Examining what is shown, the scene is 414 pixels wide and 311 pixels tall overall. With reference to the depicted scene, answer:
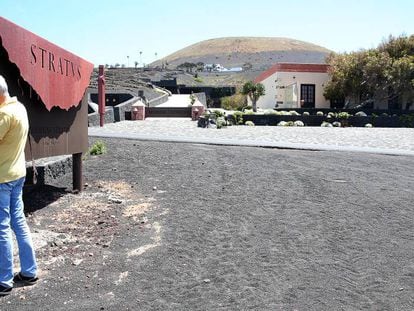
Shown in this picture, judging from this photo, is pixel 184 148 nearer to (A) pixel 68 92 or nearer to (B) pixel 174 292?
(A) pixel 68 92

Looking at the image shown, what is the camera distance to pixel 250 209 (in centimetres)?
695

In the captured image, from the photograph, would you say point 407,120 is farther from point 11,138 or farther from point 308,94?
point 11,138

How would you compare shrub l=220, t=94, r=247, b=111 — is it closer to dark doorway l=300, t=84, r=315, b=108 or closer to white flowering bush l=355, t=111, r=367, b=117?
dark doorway l=300, t=84, r=315, b=108

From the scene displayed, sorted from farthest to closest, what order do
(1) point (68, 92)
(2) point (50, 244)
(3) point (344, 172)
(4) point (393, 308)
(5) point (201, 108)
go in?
1. (5) point (201, 108)
2. (3) point (344, 172)
3. (1) point (68, 92)
4. (2) point (50, 244)
5. (4) point (393, 308)

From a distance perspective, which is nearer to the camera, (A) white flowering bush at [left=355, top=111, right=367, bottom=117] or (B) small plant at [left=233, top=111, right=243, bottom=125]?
(B) small plant at [left=233, top=111, right=243, bottom=125]

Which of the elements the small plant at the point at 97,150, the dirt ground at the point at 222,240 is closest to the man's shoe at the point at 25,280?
the dirt ground at the point at 222,240

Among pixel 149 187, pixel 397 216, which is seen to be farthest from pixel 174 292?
pixel 149 187

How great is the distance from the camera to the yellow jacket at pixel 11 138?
13.7ft

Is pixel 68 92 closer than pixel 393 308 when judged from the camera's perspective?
No

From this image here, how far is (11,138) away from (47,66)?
7.09ft

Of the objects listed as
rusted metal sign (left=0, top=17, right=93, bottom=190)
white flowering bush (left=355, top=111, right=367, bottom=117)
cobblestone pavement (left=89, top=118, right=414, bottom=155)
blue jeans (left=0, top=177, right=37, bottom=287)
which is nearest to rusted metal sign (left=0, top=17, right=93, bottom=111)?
rusted metal sign (left=0, top=17, right=93, bottom=190)

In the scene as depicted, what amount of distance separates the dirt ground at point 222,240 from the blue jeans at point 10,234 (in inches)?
7.0

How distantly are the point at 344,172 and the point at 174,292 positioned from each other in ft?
21.7

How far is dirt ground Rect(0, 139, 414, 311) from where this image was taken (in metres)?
4.12
